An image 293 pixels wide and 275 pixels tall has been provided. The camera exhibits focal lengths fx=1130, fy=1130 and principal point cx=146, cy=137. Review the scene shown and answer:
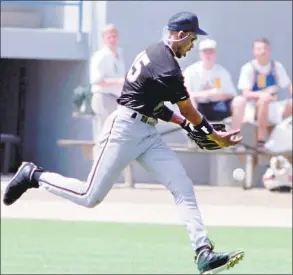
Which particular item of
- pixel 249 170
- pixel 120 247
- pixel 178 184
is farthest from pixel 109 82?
pixel 178 184

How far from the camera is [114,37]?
15.8 metres

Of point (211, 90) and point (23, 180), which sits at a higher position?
point (23, 180)

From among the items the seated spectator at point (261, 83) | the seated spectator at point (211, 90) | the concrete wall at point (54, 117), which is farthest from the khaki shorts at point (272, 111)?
the concrete wall at point (54, 117)

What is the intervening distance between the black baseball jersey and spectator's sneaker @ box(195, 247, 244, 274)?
1.02m

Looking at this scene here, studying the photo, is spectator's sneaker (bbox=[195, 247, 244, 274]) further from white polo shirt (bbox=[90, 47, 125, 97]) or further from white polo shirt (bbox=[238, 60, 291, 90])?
white polo shirt (bbox=[238, 60, 291, 90])

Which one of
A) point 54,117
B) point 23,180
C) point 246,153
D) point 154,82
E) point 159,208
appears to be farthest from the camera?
point 54,117

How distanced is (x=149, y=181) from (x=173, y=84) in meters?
11.1

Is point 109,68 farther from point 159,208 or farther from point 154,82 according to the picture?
point 154,82

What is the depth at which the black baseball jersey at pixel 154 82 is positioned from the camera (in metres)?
7.23

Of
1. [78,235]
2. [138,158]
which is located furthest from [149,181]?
[138,158]

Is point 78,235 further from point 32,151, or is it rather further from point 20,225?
point 32,151

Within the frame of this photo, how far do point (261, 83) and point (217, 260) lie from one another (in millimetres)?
9094

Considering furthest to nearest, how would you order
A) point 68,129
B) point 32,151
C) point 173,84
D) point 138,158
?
point 32,151 < point 68,129 < point 138,158 < point 173,84

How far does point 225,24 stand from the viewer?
1873cm
